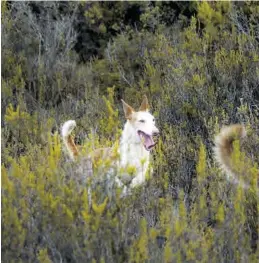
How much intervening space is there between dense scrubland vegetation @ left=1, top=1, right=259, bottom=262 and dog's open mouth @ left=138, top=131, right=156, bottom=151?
9 cm

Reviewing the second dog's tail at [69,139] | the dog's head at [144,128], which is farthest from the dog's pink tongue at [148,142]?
the second dog's tail at [69,139]

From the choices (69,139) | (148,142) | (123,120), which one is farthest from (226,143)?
(123,120)

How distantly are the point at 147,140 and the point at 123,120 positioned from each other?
158 cm

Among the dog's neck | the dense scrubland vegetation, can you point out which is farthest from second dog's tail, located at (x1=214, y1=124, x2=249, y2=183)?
the dog's neck

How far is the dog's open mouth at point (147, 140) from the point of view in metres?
4.97

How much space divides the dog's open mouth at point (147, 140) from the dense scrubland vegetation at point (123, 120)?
85mm

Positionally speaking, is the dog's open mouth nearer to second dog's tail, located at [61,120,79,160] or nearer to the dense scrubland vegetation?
the dense scrubland vegetation

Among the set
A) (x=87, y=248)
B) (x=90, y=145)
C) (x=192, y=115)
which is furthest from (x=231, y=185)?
(x=192, y=115)

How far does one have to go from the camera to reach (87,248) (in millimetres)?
3025

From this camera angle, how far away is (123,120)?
6574 millimetres

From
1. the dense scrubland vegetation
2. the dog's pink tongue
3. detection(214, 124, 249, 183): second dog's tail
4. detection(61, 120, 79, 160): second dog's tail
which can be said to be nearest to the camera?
the dense scrubland vegetation

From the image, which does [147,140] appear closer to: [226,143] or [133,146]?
[133,146]

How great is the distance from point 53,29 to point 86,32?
2.33 ft

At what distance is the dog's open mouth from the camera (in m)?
4.97
